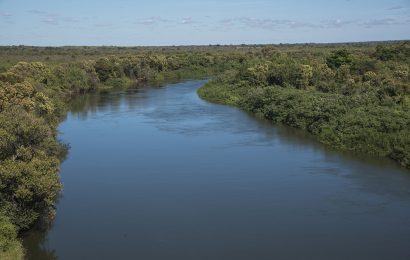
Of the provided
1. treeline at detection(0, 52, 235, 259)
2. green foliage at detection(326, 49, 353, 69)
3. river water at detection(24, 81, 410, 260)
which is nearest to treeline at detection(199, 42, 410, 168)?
green foliage at detection(326, 49, 353, 69)

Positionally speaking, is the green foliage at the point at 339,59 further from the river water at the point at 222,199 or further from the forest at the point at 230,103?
the river water at the point at 222,199

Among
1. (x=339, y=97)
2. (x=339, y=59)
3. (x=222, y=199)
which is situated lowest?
(x=222, y=199)

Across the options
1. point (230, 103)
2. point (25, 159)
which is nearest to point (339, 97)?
point (230, 103)

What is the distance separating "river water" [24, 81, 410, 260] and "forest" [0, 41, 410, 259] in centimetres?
124

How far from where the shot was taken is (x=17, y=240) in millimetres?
16859

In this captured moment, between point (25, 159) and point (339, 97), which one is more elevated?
point (339, 97)

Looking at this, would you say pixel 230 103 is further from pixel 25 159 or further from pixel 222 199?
pixel 25 159

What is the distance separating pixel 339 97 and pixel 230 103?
1523cm

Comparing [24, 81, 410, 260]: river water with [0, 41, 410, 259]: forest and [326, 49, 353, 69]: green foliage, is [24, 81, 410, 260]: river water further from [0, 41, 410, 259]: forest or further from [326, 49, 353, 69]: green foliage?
[326, 49, 353, 69]: green foliage

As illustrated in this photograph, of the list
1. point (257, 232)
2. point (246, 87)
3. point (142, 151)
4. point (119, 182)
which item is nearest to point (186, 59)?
point (246, 87)

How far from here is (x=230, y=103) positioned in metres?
49.9

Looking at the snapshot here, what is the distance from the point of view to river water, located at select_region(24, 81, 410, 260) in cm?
1706

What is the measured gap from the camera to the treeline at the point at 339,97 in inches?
1146

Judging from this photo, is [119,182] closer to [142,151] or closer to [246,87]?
[142,151]
